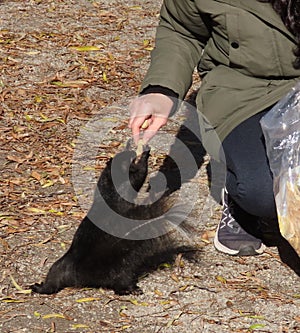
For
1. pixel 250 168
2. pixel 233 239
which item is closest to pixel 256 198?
pixel 250 168

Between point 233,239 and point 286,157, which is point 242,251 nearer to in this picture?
point 233,239

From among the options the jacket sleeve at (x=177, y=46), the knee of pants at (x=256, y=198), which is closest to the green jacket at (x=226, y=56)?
the jacket sleeve at (x=177, y=46)

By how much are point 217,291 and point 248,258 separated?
0.30 meters

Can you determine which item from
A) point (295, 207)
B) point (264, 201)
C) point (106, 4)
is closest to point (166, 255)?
point (264, 201)

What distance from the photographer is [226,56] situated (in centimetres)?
352

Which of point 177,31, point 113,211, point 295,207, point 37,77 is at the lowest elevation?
point 37,77

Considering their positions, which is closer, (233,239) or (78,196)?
(233,239)

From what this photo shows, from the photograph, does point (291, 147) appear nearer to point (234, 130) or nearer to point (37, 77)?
point (234, 130)

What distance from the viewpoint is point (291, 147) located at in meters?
3.25

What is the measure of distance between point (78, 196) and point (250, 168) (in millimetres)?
1101

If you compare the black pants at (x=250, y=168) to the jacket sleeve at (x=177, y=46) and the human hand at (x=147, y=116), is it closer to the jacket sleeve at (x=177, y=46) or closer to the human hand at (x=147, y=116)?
the jacket sleeve at (x=177, y=46)

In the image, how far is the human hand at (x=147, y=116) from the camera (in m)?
2.96

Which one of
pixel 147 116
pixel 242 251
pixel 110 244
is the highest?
pixel 147 116

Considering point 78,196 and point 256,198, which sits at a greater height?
point 256,198
